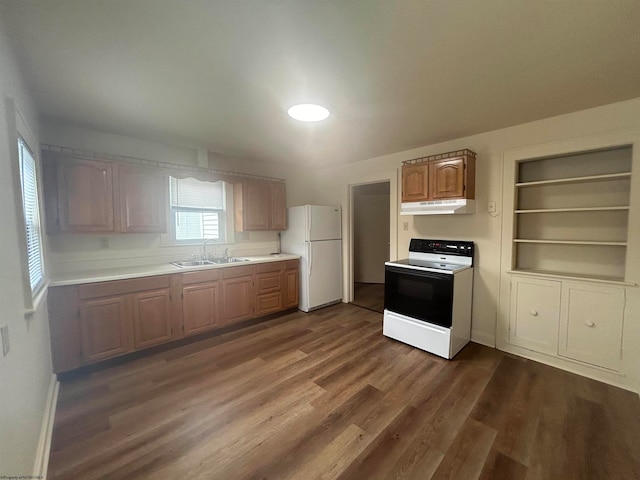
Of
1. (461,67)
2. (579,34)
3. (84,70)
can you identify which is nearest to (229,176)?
(84,70)

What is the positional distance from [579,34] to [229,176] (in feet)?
11.7

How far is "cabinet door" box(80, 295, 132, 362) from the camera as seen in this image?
2432 mm

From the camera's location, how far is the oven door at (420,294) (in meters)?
2.73

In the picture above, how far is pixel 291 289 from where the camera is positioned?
4051 millimetres

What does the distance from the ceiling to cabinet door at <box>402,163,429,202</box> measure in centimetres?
56

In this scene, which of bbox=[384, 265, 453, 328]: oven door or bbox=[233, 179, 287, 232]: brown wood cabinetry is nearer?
bbox=[384, 265, 453, 328]: oven door

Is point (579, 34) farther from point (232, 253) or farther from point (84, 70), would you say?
point (232, 253)

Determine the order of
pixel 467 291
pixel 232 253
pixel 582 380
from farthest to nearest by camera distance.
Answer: pixel 232 253 → pixel 467 291 → pixel 582 380

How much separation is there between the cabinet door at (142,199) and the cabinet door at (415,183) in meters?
2.89

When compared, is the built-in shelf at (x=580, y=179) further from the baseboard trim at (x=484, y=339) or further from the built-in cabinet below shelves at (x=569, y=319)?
the baseboard trim at (x=484, y=339)

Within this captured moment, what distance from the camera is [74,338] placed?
93.7 inches

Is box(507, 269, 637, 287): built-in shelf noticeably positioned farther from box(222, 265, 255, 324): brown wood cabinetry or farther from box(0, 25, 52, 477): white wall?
box(0, 25, 52, 477): white wall

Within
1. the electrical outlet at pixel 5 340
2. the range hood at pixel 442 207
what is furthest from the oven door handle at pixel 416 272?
the electrical outlet at pixel 5 340

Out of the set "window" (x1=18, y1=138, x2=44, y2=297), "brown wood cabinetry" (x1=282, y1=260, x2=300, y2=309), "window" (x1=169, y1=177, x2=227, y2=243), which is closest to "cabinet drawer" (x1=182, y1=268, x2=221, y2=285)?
"window" (x1=169, y1=177, x2=227, y2=243)
